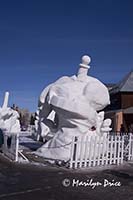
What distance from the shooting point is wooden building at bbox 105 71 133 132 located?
3037cm

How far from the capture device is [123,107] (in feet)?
107

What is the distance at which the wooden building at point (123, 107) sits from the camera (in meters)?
30.4

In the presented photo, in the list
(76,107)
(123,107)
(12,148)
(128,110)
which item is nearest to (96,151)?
(76,107)

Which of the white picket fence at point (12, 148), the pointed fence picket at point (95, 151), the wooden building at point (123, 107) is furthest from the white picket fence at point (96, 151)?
the wooden building at point (123, 107)

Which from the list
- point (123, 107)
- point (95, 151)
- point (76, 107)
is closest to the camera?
point (95, 151)

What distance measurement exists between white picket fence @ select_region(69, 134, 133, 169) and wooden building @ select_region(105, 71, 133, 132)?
18.2 metres

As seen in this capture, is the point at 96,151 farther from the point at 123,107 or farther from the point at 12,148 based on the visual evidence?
the point at 123,107

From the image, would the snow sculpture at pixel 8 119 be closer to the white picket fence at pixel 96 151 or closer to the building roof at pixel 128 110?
the white picket fence at pixel 96 151

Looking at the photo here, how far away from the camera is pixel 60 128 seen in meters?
12.3

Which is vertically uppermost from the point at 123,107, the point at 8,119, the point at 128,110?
the point at 123,107

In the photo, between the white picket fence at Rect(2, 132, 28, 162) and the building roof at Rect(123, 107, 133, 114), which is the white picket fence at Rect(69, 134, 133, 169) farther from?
the building roof at Rect(123, 107, 133, 114)

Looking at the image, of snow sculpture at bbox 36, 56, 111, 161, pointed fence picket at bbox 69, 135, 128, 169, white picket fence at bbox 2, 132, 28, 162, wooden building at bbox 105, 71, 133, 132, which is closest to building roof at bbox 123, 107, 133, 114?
wooden building at bbox 105, 71, 133, 132

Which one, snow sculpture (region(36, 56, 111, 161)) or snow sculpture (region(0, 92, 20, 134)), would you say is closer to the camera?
snow sculpture (region(36, 56, 111, 161))

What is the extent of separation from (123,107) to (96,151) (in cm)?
2271
